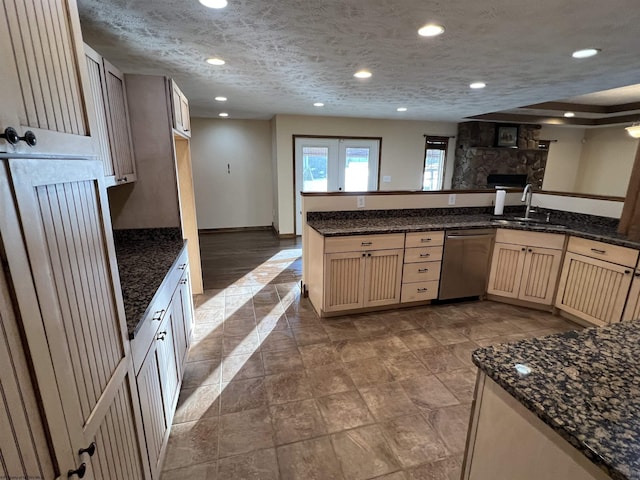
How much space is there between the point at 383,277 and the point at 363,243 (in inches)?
17.2

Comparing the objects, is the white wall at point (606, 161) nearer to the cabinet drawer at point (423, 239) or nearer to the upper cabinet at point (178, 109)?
the cabinet drawer at point (423, 239)

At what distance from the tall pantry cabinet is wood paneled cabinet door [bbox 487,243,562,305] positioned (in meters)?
3.45

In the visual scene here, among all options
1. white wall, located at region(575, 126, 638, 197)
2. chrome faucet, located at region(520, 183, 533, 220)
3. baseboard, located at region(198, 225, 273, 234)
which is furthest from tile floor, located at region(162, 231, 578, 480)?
white wall, located at region(575, 126, 638, 197)

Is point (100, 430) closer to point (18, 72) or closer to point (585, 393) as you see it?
point (18, 72)

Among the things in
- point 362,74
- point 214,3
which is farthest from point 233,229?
point 214,3

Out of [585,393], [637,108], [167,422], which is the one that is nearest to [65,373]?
[167,422]

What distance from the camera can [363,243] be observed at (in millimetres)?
2871

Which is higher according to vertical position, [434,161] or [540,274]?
[434,161]

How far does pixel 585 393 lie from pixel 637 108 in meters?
6.84

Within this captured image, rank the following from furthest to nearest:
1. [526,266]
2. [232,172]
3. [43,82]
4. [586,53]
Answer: [232,172] < [526,266] < [586,53] < [43,82]

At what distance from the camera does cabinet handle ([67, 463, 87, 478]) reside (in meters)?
0.71

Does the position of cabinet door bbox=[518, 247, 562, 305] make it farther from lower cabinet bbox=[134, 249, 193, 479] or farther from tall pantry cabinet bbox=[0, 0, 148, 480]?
tall pantry cabinet bbox=[0, 0, 148, 480]

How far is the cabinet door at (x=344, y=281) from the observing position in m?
2.86

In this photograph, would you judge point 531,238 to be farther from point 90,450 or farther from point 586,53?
point 90,450
